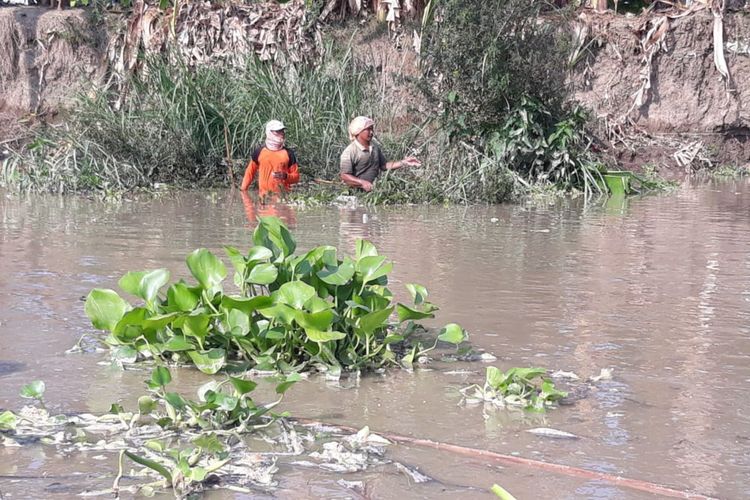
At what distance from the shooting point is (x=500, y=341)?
17.6ft

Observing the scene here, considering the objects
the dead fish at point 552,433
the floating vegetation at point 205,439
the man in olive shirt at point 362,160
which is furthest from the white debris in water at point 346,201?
the dead fish at point 552,433

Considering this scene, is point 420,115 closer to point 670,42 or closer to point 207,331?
point 670,42

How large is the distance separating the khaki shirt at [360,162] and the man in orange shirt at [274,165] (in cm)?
63

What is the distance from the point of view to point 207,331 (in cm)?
473

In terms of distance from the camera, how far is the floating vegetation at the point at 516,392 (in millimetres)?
4219

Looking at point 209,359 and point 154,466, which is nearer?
point 154,466

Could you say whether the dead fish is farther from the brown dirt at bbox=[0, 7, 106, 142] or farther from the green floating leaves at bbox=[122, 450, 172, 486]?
the brown dirt at bbox=[0, 7, 106, 142]

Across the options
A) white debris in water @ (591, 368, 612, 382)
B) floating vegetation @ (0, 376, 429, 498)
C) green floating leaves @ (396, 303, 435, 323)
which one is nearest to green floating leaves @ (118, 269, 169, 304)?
floating vegetation @ (0, 376, 429, 498)

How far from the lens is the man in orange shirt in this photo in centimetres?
1266

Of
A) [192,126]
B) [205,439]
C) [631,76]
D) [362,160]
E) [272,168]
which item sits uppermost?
[631,76]

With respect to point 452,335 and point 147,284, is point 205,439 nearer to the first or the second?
point 147,284

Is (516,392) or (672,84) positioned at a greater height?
(672,84)

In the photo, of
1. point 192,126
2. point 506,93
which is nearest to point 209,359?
point 506,93

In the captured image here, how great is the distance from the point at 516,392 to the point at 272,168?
878cm
